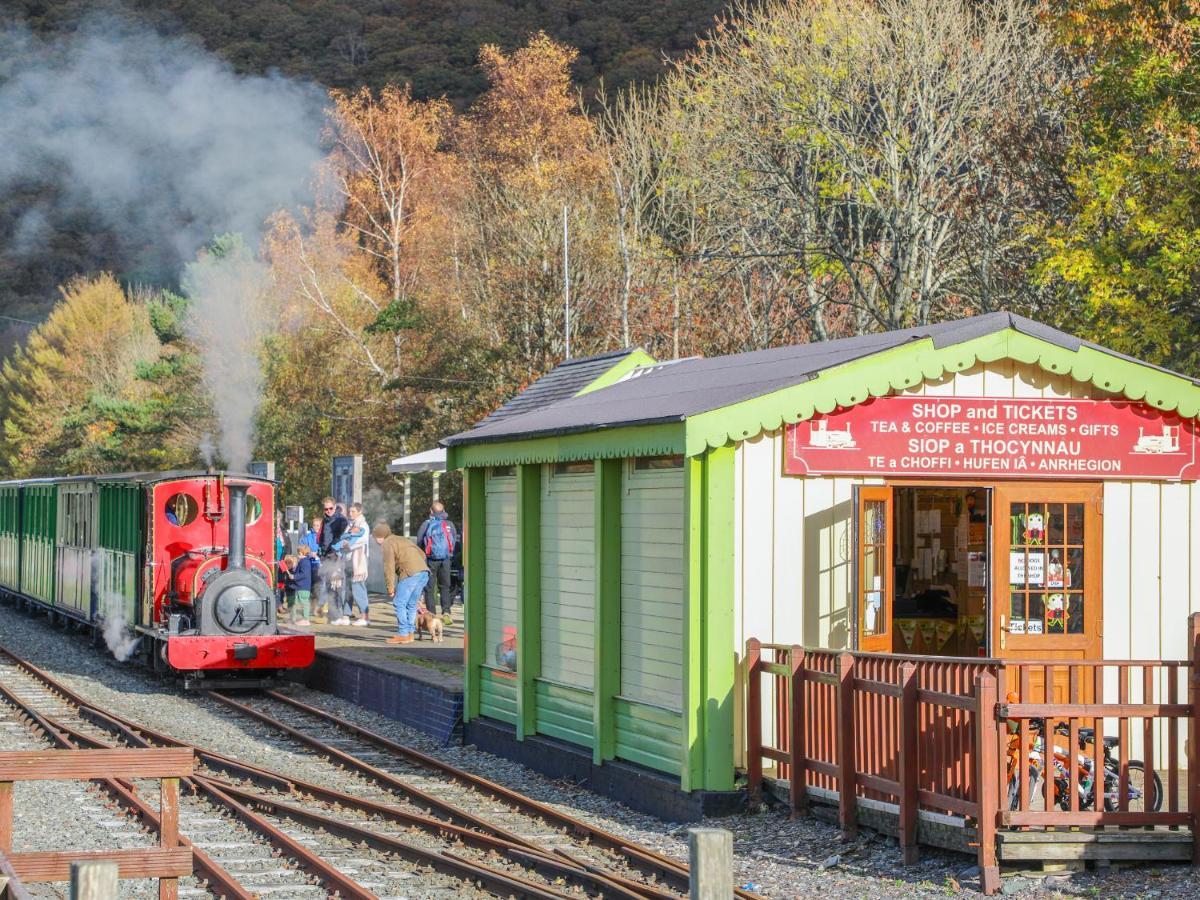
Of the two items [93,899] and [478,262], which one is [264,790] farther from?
[478,262]

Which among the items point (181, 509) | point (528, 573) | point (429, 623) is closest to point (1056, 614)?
point (528, 573)

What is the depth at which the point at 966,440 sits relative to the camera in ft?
36.1

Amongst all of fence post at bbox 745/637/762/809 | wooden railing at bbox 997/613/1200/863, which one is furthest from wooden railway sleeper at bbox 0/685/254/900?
wooden railing at bbox 997/613/1200/863

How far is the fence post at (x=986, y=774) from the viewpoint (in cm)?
862

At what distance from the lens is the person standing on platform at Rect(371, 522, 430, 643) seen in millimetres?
19984

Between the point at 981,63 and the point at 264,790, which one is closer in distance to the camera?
the point at 264,790

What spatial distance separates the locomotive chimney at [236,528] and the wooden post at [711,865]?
1490cm

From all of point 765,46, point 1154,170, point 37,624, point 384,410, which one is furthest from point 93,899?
point 384,410

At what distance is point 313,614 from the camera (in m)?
26.7

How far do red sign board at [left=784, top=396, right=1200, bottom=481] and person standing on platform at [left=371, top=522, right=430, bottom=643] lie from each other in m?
9.58

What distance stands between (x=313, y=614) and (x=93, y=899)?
21.7 m

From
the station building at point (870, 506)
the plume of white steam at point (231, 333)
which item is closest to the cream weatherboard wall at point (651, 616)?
the station building at point (870, 506)

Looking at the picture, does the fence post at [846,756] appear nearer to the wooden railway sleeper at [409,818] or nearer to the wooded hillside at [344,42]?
the wooden railway sleeper at [409,818]

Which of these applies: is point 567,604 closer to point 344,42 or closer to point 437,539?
point 437,539
